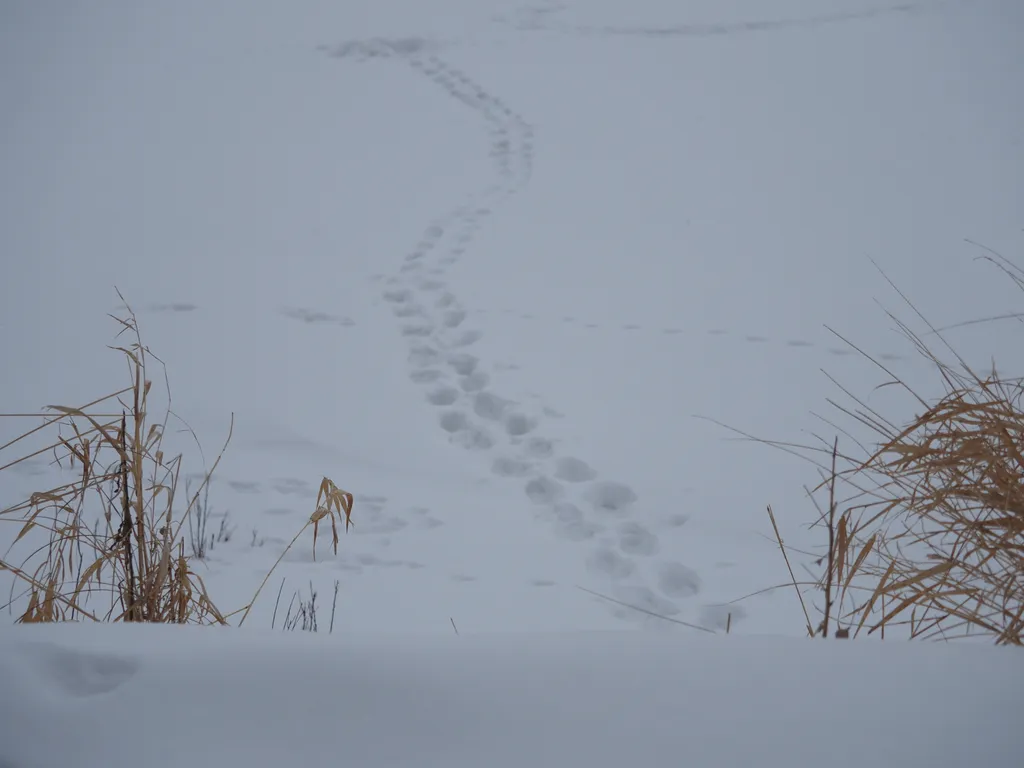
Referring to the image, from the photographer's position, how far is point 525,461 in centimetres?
259

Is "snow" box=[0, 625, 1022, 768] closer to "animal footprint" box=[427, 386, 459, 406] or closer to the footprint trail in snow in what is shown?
the footprint trail in snow

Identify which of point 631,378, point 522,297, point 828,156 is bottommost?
point 631,378

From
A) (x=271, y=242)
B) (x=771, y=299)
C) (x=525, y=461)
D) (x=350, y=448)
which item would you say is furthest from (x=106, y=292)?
(x=771, y=299)

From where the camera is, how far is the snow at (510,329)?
0.64m

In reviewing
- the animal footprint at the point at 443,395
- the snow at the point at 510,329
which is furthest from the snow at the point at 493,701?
the animal footprint at the point at 443,395

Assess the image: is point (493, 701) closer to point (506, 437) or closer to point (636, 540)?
point (636, 540)

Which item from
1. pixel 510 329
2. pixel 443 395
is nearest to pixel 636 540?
pixel 443 395

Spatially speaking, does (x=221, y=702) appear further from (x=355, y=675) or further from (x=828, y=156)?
(x=828, y=156)

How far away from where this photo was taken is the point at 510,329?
11.7ft

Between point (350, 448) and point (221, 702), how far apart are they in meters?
2.06

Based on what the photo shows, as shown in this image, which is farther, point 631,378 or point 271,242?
point 271,242

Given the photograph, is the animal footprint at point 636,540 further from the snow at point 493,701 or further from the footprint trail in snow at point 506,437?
the snow at point 493,701

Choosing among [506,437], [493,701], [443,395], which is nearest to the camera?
[493,701]

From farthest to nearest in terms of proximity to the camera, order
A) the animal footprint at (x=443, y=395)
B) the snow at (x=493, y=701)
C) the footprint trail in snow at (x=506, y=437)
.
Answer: the animal footprint at (x=443, y=395) → the footprint trail in snow at (x=506, y=437) → the snow at (x=493, y=701)
